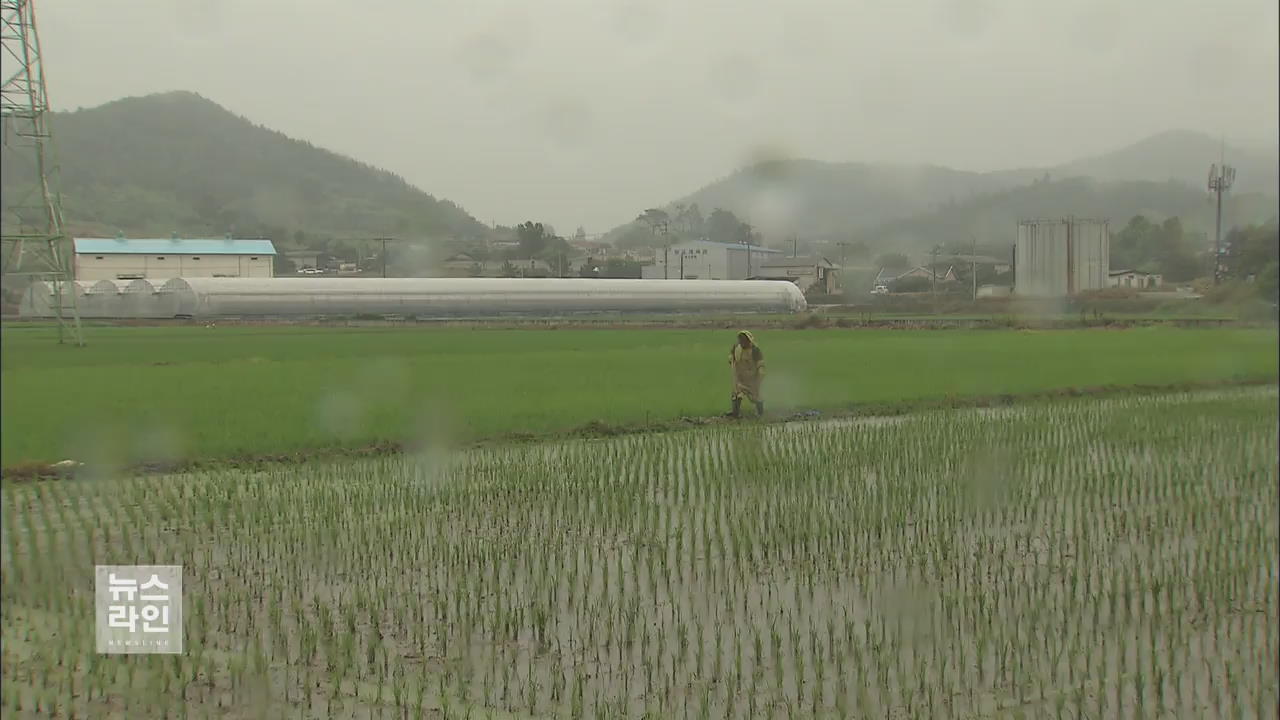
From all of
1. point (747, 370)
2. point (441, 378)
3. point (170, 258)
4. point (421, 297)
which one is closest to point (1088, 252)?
point (747, 370)

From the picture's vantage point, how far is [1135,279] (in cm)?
2616

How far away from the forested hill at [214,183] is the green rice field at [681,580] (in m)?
1.51

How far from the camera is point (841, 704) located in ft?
14.3

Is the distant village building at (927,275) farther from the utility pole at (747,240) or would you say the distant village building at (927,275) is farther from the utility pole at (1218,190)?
the utility pole at (1218,190)

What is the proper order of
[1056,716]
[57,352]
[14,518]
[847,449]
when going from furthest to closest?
1. [847,449]
2. [57,352]
3. [14,518]
4. [1056,716]

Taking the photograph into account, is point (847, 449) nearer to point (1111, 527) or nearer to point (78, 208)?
Answer: point (1111, 527)

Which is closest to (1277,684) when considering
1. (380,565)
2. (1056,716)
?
(1056,716)

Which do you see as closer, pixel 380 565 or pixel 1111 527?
pixel 380 565

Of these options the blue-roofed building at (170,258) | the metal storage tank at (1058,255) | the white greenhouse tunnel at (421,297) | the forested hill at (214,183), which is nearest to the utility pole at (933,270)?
the metal storage tank at (1058,255)

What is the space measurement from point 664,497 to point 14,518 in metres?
4.88

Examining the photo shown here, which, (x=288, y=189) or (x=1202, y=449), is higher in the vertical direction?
(x=288, y=189)

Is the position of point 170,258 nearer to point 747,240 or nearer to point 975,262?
point 747,240

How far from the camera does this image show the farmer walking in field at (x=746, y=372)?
13305 millimetres

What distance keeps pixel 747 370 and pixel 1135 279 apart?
55.6ft
